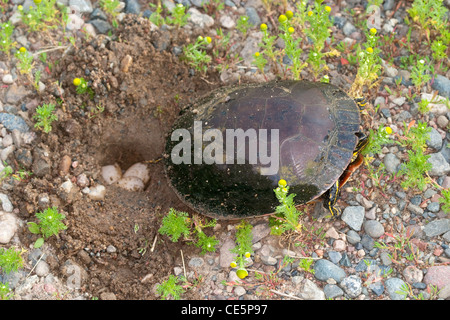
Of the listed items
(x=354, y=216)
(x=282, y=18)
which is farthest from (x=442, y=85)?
(x=282, y=18)

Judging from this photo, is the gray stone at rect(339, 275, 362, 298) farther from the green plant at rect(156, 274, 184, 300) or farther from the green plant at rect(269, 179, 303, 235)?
the green plant at rect(156, 274, 184, 300)

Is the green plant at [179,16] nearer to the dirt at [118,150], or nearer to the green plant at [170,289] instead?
the dirt at [118,150]

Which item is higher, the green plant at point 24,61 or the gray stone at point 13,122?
the green plant at point 24,61

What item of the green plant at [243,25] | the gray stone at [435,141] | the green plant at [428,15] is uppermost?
the green plant at [428,15]

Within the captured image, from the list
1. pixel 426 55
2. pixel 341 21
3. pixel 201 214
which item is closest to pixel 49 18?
pixel 201 214

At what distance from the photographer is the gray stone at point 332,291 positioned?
4426 mm

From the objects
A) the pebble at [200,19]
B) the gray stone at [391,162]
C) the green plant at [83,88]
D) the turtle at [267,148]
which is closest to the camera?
the turtle at [267,148]

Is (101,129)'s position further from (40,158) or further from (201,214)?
(201,214)

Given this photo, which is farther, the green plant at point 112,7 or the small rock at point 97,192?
the green plant at point 112,7

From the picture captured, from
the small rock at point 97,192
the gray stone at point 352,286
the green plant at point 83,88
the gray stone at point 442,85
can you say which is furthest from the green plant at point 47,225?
the gray stone at point 442,85

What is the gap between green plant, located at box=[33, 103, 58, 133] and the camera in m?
5.08

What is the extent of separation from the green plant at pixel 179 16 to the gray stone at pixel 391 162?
290 centimetres

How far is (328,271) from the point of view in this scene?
4516mm

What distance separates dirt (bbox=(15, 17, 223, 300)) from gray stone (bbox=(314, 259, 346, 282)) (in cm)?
130
